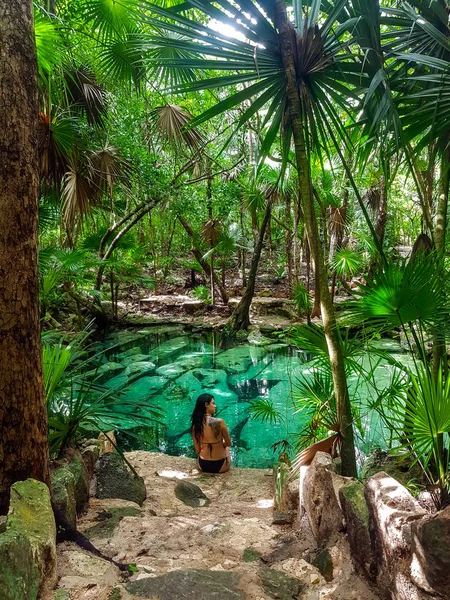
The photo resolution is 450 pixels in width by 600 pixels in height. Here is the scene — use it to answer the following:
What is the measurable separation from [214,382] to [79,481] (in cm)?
553

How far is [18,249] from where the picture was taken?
1713mm

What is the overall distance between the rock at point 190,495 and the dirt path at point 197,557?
109 mm

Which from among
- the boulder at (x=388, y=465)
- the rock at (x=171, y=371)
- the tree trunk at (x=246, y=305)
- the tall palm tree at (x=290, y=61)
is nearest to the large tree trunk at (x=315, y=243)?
the tall palm tree at (x=290, y=61)

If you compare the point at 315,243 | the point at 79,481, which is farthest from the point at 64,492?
the point at 315,243

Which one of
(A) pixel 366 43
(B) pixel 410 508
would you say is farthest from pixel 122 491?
(A) pixel 366 43

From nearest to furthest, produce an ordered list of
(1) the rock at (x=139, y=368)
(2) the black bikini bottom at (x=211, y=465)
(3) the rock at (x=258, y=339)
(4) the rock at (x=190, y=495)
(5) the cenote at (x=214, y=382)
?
(4) the rock at (x=190, y=495) → (2) the black bikini bottom at (x=211, y=465) → (5) the cenote at (x=214, y=382) → (1) the rock at (x=139, y=368) → (3) the rock at (x=258, y=339)

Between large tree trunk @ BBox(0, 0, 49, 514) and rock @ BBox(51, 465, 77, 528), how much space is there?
10.0 inches

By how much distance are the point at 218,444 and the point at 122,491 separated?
1.43m

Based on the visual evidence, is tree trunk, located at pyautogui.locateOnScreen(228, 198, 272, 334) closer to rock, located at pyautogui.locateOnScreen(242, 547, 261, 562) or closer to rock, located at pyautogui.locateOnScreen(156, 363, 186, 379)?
rock, located at pyautogui.locateOnScreen(156, 363, 186, 379)

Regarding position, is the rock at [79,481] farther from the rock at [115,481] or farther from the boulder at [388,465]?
the boulder at [388,465]

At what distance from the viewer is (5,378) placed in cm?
170

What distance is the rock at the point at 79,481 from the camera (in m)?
2.38

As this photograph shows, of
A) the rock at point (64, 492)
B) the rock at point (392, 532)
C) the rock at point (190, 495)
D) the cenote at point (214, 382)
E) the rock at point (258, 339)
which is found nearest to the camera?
the rock at point (392, 532)

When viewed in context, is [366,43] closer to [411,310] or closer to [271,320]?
[411,310]
